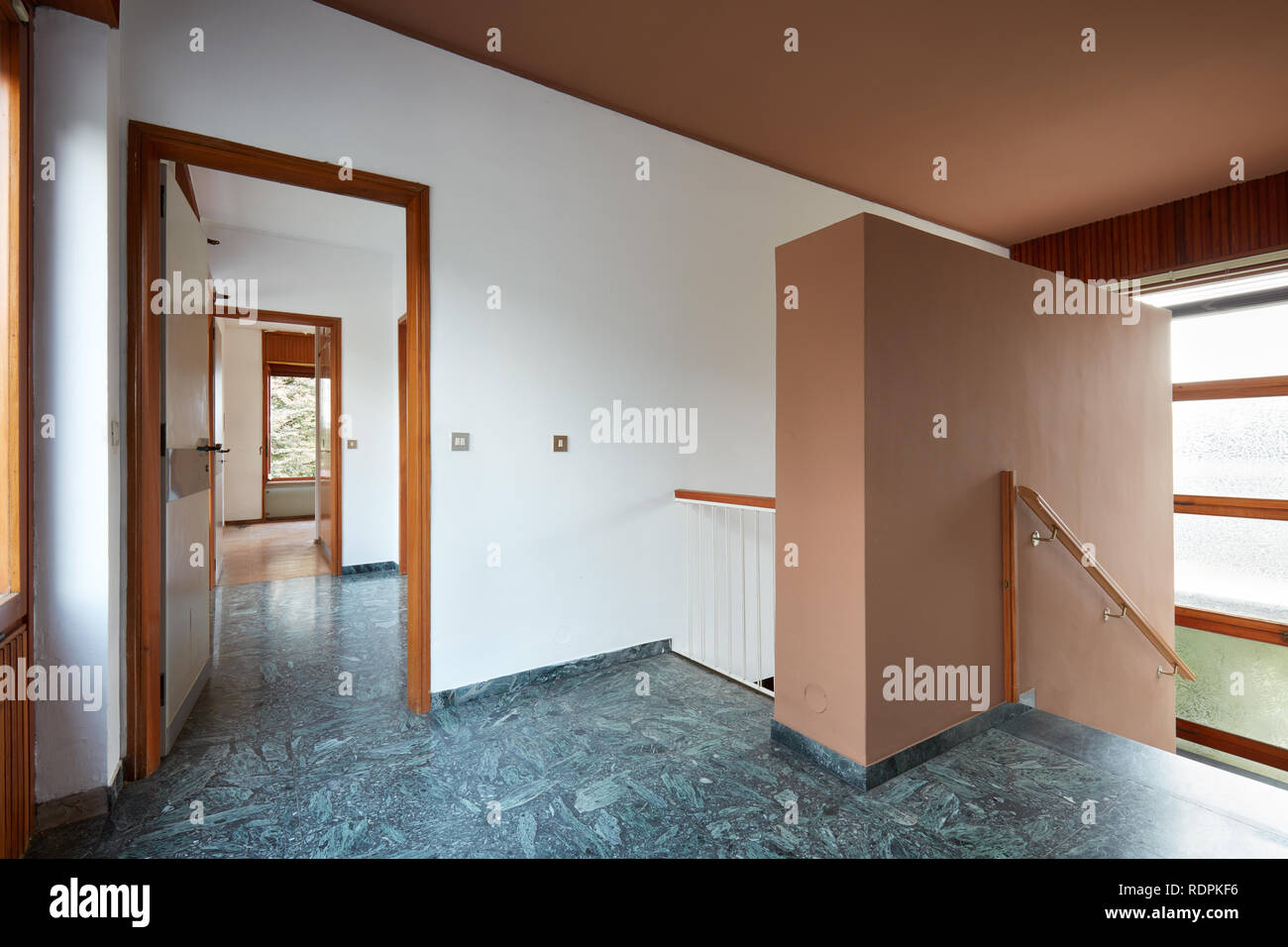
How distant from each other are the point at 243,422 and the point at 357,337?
202 inches

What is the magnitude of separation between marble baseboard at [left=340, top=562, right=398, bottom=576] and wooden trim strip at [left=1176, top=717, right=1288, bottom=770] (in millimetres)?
6893

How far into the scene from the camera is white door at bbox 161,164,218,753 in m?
2.31

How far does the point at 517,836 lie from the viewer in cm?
180

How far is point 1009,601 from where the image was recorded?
2.71 metres

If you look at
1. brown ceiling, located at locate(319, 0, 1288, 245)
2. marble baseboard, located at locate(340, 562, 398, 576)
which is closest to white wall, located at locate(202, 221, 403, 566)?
marble baseboard, located at locate(340, 562, 398, 576)

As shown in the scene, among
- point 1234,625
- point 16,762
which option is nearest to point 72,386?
point 16,762

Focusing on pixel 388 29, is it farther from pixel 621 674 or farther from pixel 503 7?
pixel 621 674

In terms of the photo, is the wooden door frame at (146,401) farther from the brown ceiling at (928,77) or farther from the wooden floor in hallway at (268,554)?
the wooden floor in hallway at (268,554)

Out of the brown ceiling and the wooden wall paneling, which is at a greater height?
the brown ceiling

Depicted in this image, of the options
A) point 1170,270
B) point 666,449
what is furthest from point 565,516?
point 1170,270

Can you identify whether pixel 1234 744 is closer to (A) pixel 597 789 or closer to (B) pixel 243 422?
(A) pixel 597 789

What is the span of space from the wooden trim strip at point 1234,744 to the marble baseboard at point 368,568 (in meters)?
6.89

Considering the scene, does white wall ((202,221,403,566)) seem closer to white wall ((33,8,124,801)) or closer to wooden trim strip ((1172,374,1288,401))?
white wall ((33,8,124,801))

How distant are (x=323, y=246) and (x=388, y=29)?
3.33 meters
